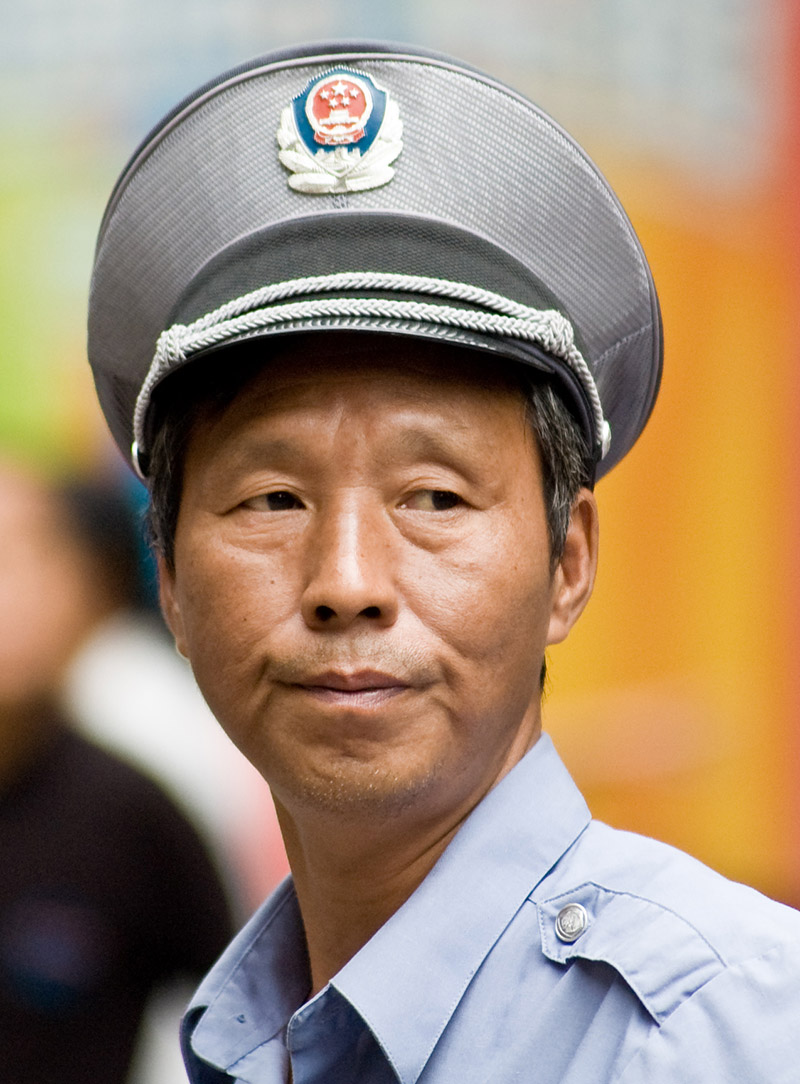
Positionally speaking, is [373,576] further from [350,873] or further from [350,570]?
[350,873]

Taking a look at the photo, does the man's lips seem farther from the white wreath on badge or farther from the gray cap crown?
the white wreath on badge

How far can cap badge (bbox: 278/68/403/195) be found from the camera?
1169 mm

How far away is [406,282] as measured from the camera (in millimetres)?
1108

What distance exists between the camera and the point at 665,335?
2.77 m

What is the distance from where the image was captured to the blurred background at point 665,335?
2.72 metres

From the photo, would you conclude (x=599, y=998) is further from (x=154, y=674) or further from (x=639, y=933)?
(x=154, y=674)

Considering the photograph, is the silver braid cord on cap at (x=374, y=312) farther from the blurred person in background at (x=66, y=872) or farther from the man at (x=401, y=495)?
the blurred person in background at (x=66, y=872)

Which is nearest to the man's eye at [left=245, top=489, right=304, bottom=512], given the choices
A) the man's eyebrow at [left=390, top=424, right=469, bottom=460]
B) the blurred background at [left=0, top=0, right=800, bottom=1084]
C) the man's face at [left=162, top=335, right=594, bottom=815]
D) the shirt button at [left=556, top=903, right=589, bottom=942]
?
the man's face at [left=162, top=335, right=594, bottom=815]

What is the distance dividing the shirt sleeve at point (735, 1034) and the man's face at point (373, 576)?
0.29 meters

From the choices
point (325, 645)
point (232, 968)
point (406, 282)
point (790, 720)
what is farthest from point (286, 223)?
→ point (790, 720)

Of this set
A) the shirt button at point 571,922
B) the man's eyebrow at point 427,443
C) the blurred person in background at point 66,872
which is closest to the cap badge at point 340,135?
the man's eyebrow at point 427,443

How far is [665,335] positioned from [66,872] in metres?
1.58

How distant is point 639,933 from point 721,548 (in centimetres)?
188

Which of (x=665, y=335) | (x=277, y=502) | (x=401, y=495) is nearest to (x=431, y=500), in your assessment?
(x=401, y=495)
